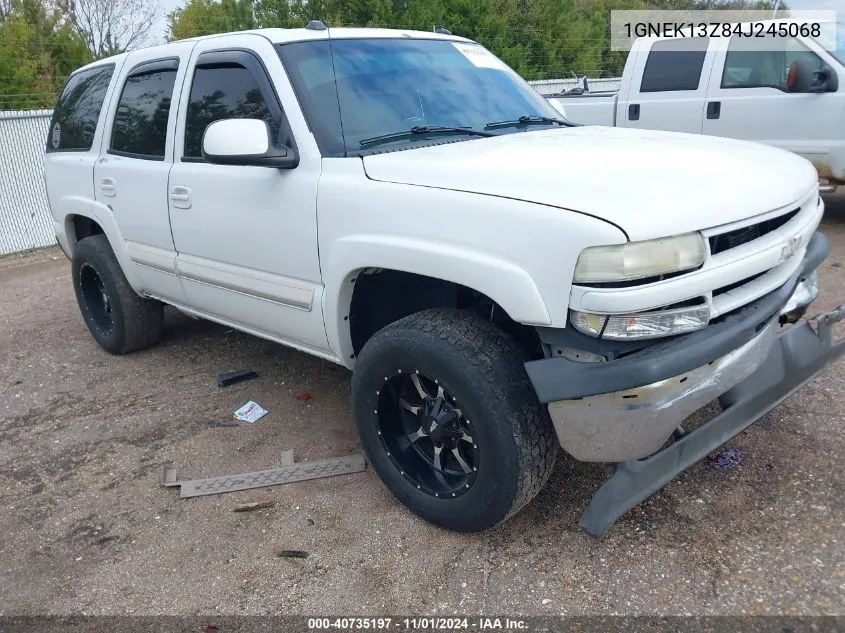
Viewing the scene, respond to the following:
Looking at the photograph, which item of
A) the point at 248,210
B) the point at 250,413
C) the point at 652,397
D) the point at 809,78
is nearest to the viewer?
the point at 652,397

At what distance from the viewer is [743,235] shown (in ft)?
8.66

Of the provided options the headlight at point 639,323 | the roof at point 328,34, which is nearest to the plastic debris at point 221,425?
the roof at point 328,34

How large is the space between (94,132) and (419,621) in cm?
391

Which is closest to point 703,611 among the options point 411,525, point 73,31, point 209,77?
point 411,525

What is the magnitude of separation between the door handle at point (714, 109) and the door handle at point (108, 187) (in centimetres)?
592

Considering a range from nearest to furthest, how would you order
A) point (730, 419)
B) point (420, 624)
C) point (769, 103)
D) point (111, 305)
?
point (420, 624) < point (730, 419) < point (111, 305) < point (769, 103)

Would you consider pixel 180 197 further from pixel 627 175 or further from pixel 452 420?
pixel 627 175

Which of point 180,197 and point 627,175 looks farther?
point 180,197

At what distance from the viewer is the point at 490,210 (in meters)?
2.57

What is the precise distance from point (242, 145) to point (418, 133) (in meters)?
0.77

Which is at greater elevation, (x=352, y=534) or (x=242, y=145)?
(x=242, y=145)

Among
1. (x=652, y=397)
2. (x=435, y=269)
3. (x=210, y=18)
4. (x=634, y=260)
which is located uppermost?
(x=210, y=18)

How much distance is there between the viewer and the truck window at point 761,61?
7.37 metres

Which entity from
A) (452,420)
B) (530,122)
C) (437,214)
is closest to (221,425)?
(452,420)
